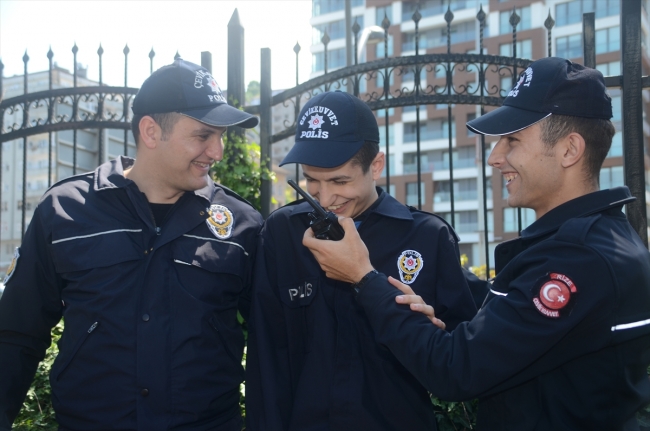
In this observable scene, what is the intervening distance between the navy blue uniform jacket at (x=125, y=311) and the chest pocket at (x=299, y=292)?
0.30 m

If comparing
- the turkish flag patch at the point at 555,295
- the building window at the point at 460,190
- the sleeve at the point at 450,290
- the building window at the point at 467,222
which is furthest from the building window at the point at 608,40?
the turkish flag patch at the point at 555,295

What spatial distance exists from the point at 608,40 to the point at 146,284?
115ft

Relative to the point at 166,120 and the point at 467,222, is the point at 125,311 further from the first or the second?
the point at 467,222

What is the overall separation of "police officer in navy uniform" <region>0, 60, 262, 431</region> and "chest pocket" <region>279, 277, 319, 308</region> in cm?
30

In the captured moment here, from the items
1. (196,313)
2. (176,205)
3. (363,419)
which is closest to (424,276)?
(363,419)

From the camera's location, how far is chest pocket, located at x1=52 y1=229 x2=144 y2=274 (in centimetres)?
267

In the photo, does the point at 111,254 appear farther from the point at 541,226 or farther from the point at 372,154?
the point at 541,226

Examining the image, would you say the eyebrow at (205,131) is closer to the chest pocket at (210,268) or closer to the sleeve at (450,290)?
the chest pocket at (210,268)

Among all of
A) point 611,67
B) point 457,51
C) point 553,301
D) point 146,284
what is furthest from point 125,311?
point 457,51

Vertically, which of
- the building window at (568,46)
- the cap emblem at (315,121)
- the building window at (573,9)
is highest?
the building window at (573,9)

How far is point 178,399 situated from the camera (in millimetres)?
2562

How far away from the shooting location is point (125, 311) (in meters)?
2.62

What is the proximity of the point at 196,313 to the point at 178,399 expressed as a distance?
0.35 metres

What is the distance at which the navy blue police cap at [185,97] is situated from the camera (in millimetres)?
2939
